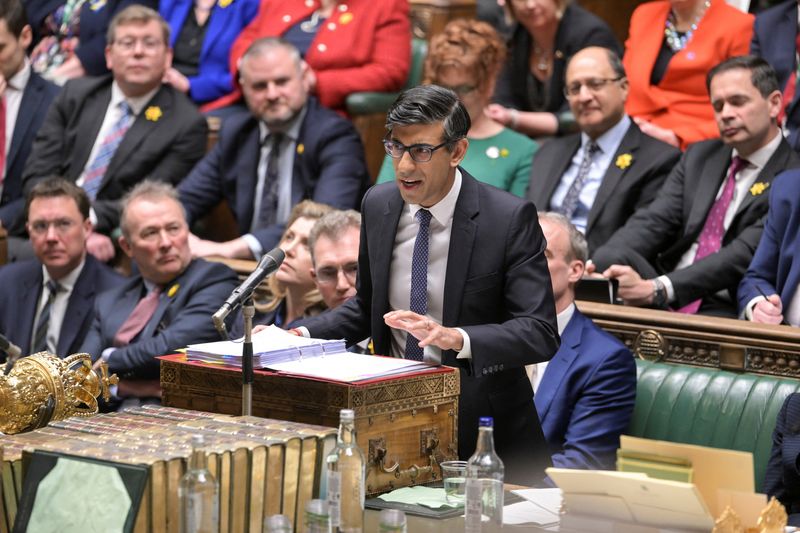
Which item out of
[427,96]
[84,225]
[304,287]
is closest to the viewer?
[427,96]

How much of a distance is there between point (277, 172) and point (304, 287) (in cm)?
139

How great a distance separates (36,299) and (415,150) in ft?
8.57

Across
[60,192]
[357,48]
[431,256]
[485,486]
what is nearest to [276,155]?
[357,48]

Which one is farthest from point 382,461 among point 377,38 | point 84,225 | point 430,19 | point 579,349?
point 430,19

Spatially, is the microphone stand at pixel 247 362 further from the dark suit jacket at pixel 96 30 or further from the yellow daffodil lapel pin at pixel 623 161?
the dark suit jacket at pixel 96 30

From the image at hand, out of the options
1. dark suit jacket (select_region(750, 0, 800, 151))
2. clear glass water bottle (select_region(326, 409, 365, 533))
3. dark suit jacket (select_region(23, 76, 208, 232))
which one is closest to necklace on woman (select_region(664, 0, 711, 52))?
dark suit jacket (select_region(750, 0, 800, 151))

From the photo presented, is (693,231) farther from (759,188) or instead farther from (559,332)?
(559,332)

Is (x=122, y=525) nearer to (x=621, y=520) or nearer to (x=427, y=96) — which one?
(x=621, y=520)

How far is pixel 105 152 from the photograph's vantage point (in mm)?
5742

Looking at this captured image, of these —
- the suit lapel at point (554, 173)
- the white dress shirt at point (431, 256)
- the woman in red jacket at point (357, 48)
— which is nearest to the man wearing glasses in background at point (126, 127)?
the woman in red jacket at point (357, 48)

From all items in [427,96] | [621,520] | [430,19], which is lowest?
[621,520]

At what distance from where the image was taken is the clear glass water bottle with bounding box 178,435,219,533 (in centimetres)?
216

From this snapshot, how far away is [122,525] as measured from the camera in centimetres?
219

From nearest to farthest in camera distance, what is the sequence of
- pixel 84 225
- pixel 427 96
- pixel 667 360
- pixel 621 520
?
pixel 621 520 < pixel 427 96 < pixel 667 360 < pixel 84 225
